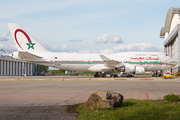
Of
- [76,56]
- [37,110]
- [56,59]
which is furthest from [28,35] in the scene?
[37,110]

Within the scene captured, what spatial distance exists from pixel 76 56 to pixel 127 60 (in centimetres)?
923

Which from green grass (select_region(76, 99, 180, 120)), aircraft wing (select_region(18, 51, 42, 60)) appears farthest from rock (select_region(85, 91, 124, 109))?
aircraft wing (select_region(18, 51, 42, 60))

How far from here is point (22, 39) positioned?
1259 inches

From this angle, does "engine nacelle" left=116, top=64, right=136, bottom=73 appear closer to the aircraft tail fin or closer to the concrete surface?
the aircraft tail fin

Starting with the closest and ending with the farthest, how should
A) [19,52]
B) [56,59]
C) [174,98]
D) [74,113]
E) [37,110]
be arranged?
[74,113] → [37,110] → [174,98] → [19,52] → [56,59]

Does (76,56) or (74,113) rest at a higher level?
(76,56)

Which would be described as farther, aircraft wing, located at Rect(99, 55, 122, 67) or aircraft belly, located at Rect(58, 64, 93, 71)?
aircraft belly, located at Rect(58, 64, 93, 71)

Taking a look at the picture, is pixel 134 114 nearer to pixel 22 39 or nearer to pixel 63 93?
pixel 63 93

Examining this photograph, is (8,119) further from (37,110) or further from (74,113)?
(74,113)

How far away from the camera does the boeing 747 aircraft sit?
31.8m

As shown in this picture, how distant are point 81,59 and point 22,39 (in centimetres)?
1052

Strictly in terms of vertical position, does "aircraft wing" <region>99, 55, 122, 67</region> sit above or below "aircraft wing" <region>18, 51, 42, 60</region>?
below

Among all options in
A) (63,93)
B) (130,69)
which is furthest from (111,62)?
(63,93)

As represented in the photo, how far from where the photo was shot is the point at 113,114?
5.89m
